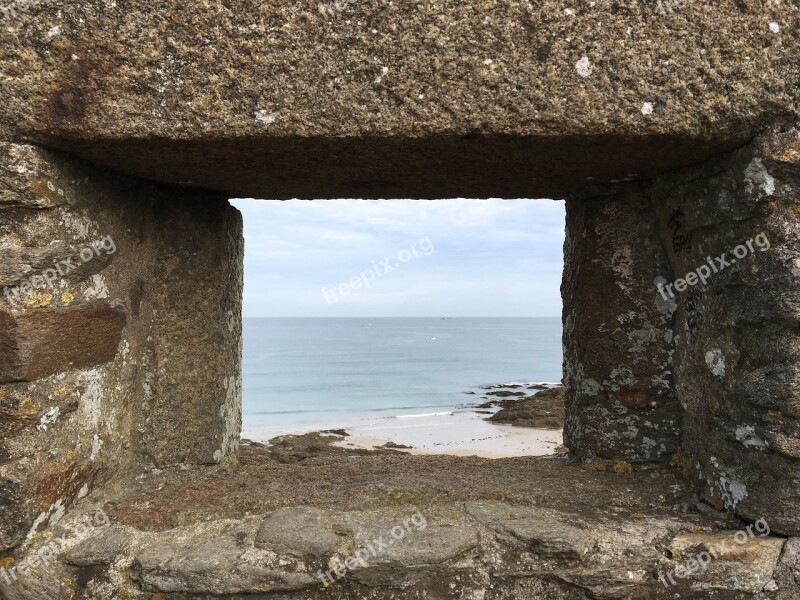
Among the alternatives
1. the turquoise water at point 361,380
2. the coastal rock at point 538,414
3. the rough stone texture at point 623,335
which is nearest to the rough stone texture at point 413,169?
the rough stone texture at point 623,335

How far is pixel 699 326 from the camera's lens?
6.15 feet

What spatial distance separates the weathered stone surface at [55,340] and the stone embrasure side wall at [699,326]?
1.61 m

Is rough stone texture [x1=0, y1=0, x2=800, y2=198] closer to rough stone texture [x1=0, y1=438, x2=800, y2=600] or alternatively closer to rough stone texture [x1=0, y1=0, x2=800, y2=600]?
rough stone texture [x1=0, y1=0, x2=800, y2=600]

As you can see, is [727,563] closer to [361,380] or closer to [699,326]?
[699,326]

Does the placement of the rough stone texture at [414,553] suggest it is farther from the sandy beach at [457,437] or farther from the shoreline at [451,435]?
the sandy beach at [457,437]

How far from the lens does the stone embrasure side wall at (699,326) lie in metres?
1.56

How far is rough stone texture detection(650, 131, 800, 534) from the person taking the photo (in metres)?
1.55

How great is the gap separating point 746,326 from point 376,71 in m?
1.22

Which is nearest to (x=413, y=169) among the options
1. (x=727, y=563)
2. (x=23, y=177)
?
(x=23, y=177)

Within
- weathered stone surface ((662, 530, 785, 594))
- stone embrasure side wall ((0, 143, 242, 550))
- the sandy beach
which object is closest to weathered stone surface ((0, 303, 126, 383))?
stone embrasure side wall ((0, 143, 242, 550))

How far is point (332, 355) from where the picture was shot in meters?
36.5

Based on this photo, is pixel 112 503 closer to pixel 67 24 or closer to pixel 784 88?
pixel 67 24

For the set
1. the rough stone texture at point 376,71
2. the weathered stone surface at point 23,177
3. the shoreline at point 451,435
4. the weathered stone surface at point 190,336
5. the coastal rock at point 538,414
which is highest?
the rough stone texture at point 376,71

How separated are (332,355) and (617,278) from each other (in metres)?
34.9
